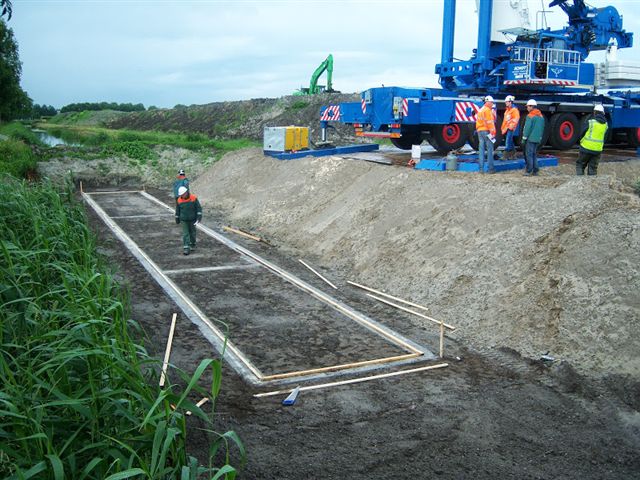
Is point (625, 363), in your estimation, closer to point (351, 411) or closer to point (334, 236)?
point (351, 411)

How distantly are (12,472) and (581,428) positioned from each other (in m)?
5.17

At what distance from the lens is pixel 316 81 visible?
42.7 m

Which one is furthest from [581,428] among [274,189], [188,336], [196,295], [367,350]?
[274,189]

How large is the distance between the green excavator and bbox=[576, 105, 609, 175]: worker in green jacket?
29459 mm

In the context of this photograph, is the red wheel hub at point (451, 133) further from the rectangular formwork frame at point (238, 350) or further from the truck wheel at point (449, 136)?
the rectangular formwork frame at point (238, 350)

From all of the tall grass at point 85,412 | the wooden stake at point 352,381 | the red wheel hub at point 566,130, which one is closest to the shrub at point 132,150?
the red wheel hub at point 566,130

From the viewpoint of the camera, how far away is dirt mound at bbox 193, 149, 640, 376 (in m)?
8.37

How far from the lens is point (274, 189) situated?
19047 mm

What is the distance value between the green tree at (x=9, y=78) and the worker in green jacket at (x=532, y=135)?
36.9m

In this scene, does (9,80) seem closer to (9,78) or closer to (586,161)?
(9,78)

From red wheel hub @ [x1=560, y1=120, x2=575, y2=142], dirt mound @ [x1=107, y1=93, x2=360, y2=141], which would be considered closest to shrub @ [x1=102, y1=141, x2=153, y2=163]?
dirt mound @ [x1=107, y1=93, x2=360, y2=141]

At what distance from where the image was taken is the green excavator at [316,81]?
41.1 meters

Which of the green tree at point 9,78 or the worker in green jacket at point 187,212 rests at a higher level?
the green tree at point 9,78

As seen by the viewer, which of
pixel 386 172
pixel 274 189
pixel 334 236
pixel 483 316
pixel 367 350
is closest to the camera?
pixel 367 350
